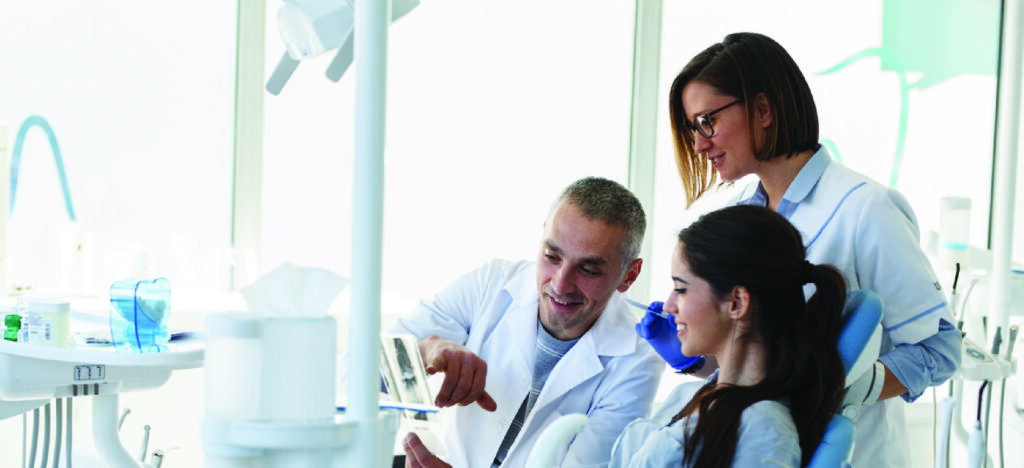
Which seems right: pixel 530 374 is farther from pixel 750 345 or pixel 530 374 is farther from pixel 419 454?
pixel 750 345

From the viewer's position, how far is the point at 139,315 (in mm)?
1487

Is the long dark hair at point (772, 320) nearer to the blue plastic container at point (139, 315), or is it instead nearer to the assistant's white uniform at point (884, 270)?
the assistant's white uniform at point (884, 270)

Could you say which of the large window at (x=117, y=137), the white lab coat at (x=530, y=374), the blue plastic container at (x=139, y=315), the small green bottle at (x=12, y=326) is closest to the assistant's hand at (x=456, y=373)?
the white lab coat at (x=530, y=374)

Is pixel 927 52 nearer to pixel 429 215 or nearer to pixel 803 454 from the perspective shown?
pixel 429 215

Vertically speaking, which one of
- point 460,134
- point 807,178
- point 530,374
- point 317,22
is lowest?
point 530,374

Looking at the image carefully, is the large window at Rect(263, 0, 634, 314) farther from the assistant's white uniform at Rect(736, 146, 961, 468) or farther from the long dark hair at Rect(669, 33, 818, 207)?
the assistant's white uniform at Rect(736, 146, 961, 468)

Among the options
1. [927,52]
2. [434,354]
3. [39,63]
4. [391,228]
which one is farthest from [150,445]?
[927,52]

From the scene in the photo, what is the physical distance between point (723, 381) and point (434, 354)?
18.2 inches

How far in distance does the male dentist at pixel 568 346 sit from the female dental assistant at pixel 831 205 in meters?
0.26

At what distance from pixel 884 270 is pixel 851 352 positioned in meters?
0.21

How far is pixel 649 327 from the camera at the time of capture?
1.53m

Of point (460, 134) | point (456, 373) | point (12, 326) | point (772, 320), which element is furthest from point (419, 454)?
point (460, 134)

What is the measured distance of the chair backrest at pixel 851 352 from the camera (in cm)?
113

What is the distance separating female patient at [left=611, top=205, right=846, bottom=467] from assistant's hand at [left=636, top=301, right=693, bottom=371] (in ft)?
0.53
